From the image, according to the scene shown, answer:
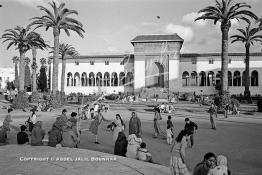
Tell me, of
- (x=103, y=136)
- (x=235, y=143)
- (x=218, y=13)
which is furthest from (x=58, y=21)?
(x=235, y=143)

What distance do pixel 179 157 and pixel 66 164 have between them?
312cm

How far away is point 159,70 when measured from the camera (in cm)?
5734

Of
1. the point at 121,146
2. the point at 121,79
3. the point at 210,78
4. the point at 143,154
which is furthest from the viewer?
the point at 121,79

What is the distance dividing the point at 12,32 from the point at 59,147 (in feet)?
98.5

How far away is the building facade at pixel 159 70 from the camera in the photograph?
2124 inches

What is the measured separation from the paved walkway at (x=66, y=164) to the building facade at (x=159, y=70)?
44.7 m

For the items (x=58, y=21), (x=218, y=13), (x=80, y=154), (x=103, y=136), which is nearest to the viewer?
(x=80, y=154)

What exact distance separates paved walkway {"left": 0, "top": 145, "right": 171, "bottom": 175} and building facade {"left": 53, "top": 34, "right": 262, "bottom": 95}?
44680 millimetres

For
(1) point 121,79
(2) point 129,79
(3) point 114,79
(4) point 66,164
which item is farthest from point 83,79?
(4) point 66,164

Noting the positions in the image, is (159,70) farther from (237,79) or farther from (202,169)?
(202,169)

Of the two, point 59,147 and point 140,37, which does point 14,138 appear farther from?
point 140,37

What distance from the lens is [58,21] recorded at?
32344 millimetres

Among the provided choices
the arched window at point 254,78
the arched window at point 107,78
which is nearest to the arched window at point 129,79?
the arched window at point 107,78

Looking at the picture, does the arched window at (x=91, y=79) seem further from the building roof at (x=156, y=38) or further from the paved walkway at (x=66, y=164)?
the paved walkway at (x=66, y=164)
